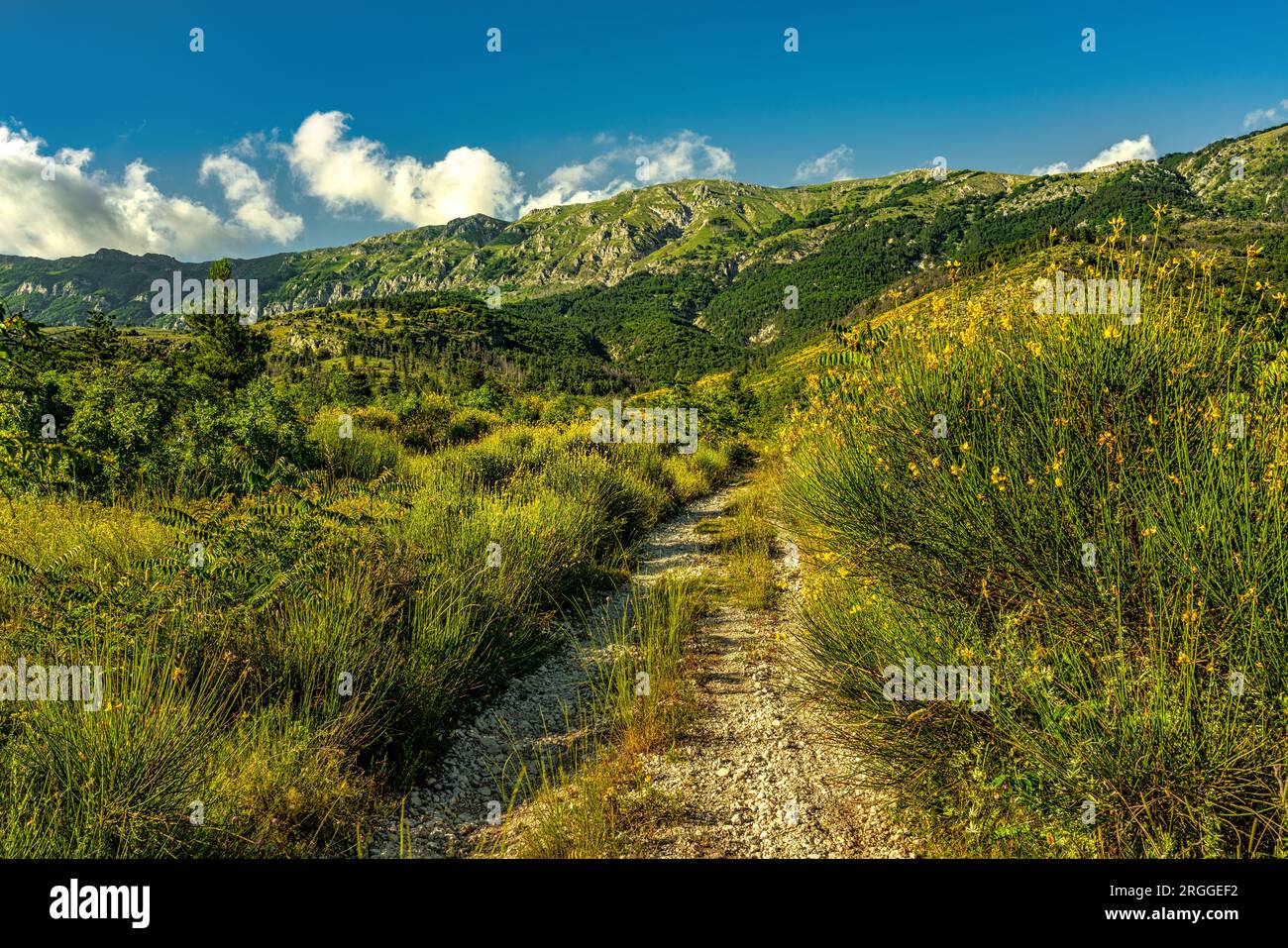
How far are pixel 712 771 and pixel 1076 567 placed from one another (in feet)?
8.15

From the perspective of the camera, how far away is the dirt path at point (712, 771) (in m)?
3.11

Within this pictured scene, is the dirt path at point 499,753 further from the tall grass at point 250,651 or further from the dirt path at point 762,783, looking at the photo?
the dirt path at point 762,783

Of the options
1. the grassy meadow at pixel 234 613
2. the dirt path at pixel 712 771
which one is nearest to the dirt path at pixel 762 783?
the dirt path at pixel 712 771

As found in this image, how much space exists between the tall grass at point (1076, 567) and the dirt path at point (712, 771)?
0.40m

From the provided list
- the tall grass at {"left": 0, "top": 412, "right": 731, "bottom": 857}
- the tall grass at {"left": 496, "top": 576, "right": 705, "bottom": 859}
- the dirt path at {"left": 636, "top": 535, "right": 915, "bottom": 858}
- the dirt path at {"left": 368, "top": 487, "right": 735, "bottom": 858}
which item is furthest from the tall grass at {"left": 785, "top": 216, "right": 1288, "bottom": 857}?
the tall grass at {"left": 0, "top": 412, "right": 731, "bottom": 857}

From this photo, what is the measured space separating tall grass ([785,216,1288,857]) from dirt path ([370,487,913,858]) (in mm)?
398

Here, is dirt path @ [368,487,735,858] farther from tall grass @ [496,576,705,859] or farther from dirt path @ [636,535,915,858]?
dirt path @ [636,535,915,858]

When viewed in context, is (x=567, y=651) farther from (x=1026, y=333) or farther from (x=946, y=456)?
(x=1026, y=333)

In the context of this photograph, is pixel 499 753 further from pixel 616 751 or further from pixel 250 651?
pixel 250 651

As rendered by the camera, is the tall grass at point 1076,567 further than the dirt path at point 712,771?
No

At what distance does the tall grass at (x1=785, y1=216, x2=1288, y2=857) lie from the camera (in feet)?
7.19

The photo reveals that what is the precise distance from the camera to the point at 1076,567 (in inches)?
117

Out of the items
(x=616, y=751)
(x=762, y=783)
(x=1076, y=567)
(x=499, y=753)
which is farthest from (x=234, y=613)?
(x=1076, y=567)
